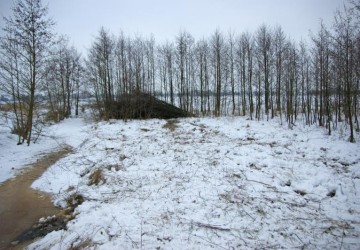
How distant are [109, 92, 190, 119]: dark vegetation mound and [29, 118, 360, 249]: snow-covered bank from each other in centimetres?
1328

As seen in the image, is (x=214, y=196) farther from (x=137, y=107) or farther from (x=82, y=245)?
(x=137, y=107)

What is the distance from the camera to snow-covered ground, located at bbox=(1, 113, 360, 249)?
13.7 ft

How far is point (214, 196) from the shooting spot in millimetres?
5820

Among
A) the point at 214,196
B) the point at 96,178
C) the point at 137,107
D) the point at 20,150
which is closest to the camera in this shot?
the point at 214,196

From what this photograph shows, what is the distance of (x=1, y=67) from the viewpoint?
12805 mm

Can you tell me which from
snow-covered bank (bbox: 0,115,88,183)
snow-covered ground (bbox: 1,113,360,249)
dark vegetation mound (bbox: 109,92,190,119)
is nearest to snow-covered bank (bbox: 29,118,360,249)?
snow-covered ground (bbox: 1,113,360,249)

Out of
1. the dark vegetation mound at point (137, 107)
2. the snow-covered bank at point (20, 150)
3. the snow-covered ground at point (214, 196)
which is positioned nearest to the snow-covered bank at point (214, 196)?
the snow-covered ground at point (214, 196)

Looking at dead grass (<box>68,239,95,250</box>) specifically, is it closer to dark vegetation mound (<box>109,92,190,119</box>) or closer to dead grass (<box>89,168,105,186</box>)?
dead grass (<box>89,168,105,186</box>)

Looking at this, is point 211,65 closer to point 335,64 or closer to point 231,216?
point 335,64

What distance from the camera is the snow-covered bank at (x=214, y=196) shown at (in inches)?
165

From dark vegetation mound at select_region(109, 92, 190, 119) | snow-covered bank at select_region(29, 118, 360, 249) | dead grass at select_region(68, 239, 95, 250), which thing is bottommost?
A: dead grass at select_region(68, 239, 95, 250)

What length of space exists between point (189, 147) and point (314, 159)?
560 cm

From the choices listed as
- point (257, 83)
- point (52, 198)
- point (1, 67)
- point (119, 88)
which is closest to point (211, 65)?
point (257, 83)

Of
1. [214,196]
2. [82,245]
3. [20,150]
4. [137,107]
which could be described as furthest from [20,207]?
[137,107]
